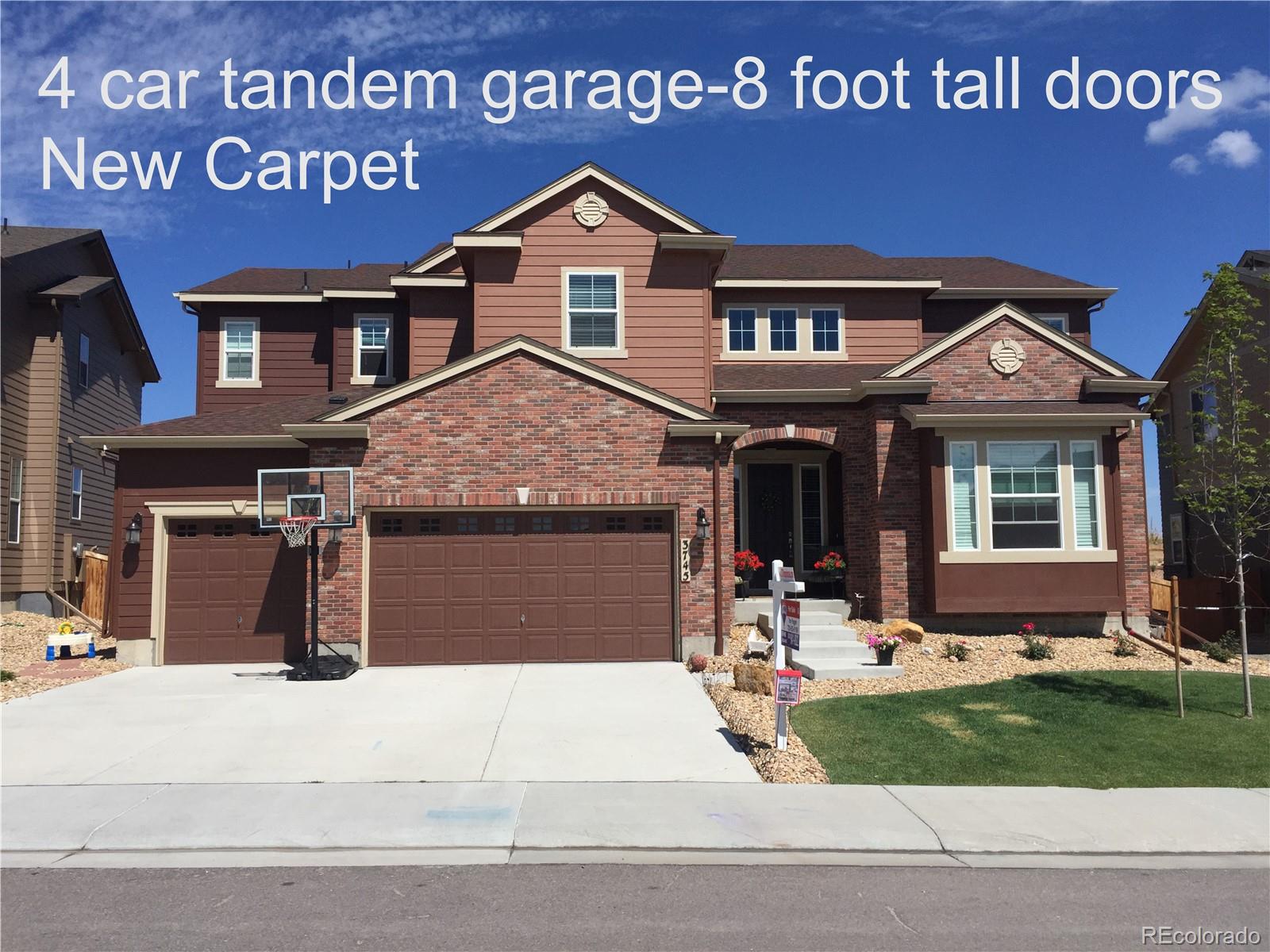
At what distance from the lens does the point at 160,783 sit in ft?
28.1

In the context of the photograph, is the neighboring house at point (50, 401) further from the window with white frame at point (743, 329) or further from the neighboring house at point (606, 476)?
the window with white frame at point (743, 329)

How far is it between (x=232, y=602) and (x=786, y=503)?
34.9 feet

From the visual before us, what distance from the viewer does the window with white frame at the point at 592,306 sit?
17203mm

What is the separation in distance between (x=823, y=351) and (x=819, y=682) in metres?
8.68

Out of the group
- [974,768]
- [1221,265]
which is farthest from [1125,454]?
[974,768]

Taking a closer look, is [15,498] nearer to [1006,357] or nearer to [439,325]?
[439,325]

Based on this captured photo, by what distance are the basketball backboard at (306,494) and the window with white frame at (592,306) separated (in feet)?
17.2

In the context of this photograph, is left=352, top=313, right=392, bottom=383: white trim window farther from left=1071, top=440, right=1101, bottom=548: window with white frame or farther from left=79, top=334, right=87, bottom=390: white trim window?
left=1071, top=440, right=1101, bottom=548: window with white frame

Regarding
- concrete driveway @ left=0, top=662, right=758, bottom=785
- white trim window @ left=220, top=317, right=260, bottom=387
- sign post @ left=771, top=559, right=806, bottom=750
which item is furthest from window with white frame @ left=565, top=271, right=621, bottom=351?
sign post @ left=771, top=559, right=806, bottom=750

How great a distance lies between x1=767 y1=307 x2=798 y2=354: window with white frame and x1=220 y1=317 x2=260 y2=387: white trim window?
11554 millimetres

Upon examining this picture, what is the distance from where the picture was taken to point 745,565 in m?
16.3

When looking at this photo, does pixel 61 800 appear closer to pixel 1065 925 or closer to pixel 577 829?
pixel 577 829

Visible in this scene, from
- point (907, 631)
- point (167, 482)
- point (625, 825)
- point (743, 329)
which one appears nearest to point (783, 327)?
point (743, 329)

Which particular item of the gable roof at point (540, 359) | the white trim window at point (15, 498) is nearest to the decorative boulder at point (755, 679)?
the gable roof at point (540, 359)
